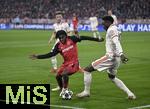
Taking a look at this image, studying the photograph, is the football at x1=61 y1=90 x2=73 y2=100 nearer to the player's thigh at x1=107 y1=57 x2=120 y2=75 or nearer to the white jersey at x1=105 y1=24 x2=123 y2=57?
the player's thigh at x1=107 y1=57 x2=120 y2=75

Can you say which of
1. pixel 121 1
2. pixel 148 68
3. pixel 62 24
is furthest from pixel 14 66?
pixel 121 1

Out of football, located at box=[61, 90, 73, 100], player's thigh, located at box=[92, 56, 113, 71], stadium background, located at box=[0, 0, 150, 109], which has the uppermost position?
player's thigh, located at box=[92, 56, 113, 71]

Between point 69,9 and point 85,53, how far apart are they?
36.6 m

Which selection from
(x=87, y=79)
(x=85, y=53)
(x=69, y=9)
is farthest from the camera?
(x=69, y=9)

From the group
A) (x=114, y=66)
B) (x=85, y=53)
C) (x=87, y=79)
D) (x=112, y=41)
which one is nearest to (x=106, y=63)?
(x=114, y=66)

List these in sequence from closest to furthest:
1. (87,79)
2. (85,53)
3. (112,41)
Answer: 1. (112,41)
2. (87,79)
3. (85,53)

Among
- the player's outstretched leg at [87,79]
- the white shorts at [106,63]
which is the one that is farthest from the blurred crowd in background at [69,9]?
the white shorts at [106,63]

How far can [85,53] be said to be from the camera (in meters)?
28.7

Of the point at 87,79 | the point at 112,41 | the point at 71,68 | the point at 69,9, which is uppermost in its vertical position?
the point at 112,41

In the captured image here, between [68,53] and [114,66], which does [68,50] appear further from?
[114,66]

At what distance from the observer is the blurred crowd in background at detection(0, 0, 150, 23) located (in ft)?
187

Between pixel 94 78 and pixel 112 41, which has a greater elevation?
pixel 112 41

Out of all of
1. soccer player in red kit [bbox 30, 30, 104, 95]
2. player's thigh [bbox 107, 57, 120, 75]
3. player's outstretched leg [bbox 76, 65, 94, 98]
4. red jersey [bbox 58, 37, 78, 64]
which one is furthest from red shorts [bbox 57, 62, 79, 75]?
player's thigh [bbox 107, 57, 120, 75]

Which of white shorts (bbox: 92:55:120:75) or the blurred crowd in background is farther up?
white shorts (bbox: 92:55:120:75)
